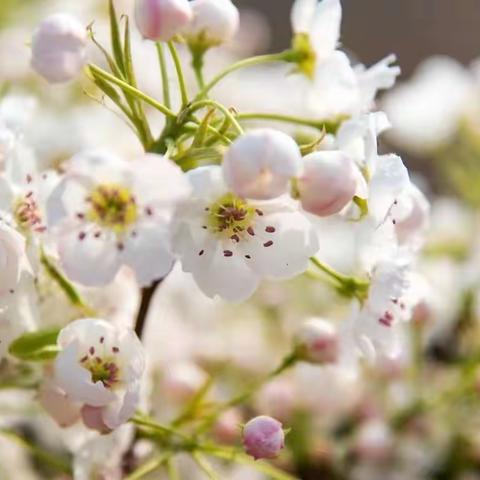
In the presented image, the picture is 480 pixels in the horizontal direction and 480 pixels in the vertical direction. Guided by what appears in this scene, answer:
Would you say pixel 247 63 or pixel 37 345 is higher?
pixel 247 63

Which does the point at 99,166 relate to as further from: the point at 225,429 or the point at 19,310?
the point at 225,429

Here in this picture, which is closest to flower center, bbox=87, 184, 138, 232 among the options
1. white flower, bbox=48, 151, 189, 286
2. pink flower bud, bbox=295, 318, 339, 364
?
white flower, bbox=48, 151, 189, 286

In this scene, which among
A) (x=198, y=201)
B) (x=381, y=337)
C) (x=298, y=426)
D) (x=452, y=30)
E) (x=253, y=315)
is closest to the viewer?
(x=198, y=201)

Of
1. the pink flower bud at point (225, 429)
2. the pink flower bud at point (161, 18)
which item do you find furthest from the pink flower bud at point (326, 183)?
the pink flower bud at point (225, 429)

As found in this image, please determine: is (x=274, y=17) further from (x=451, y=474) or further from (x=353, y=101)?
(x=353, y=101)

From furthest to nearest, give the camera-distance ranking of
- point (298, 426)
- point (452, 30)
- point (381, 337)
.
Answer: point (452, 30) → point (298, 426) → point (381, 337)

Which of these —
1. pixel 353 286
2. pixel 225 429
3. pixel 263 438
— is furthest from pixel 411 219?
pixel 225 429

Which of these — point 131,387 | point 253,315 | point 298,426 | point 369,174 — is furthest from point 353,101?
point 253,315
